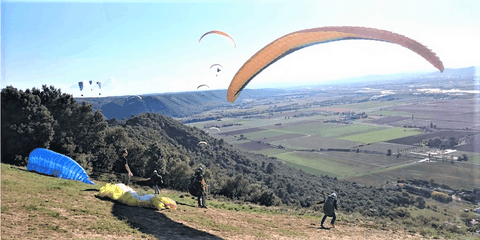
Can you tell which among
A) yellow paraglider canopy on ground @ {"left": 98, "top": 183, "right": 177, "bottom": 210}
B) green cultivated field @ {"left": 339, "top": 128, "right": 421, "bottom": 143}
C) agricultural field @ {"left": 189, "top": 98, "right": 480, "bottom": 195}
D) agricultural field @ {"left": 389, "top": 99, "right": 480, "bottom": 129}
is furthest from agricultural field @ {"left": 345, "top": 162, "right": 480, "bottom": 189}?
agricultural field @ {"left": 389, "top": 99, "right": 480, "bottom": 129}

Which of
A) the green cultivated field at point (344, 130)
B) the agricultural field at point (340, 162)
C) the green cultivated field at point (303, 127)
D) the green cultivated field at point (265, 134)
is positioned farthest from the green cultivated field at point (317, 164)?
the green cultivated field at point (303, 127)

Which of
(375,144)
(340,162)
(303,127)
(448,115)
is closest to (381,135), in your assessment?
(375,144)

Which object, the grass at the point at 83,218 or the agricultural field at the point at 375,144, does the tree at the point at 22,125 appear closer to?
the grass at the point at 83,218

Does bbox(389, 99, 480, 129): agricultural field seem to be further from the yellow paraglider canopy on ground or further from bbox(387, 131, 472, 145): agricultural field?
the yellow paraglider canopy on ground

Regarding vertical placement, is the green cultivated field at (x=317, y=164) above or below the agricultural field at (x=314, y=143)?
below

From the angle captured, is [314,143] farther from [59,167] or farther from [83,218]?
[83,218]

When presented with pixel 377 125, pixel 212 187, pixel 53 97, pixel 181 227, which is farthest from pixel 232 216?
pixel 377 125
